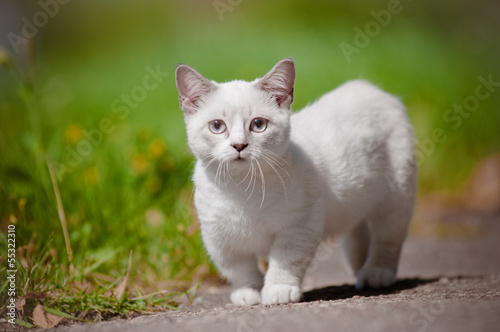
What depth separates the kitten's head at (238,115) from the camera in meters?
2.37

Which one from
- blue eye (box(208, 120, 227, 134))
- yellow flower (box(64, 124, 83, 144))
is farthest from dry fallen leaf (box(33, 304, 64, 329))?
yellow flower (box(64, 124, 83, 144))

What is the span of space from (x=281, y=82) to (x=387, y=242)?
1213 millimetres

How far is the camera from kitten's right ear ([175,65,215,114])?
8.37 ft

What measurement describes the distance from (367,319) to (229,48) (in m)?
5.73

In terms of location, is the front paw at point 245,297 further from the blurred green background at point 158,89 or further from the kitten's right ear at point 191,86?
the kitten's right ear at point 191,86

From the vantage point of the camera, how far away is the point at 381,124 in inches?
126

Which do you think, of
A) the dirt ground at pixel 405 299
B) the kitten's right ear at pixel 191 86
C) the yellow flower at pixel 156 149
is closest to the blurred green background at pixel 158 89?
the yellow flower at pixel 156 149

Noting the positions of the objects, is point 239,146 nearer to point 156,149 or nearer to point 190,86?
point 190,86

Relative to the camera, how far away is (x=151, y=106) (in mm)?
6324

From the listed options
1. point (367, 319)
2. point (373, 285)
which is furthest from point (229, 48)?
point (367, 319)

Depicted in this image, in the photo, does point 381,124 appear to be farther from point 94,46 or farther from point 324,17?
point 94,46

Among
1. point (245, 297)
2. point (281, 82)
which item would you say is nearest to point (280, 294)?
point (245, 297)

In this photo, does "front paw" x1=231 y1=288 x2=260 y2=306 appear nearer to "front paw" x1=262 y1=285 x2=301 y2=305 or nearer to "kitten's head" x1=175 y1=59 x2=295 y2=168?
"front paw" x1=262 y1=285 x2=301 y2=305

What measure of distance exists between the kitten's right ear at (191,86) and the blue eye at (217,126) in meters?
0.19
